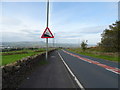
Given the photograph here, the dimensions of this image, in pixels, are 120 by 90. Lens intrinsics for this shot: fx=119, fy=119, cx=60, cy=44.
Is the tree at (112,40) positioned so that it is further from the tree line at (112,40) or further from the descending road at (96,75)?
the descending road at (96,75)

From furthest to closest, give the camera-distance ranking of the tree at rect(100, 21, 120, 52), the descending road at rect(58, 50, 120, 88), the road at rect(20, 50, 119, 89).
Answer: the tree at rect(100, 21, 120, 52) < the descending road at rect(58, 50, 120, 88) < the road at rect(20, 50, 119, 89)

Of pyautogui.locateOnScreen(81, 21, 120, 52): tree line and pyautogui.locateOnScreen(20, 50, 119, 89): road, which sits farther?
pyautogui.locateOnScreen(81, 21, 120, 52): tree line

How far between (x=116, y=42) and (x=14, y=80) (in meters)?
28.6

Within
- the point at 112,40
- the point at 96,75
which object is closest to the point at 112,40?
the point at 112,40

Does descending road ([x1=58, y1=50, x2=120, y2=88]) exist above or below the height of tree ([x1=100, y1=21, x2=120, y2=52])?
below

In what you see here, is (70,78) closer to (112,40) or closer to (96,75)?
(96,75)

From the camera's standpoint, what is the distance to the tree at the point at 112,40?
1141 inches

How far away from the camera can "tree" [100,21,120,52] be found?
29.0 m

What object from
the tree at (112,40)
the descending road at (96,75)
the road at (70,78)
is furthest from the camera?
the tree at (112,40)

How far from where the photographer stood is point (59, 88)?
5.11m

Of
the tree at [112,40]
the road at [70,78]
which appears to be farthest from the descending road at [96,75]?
the tree at [112,40]

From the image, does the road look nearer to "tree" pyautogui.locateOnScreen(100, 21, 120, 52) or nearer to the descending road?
the descending road

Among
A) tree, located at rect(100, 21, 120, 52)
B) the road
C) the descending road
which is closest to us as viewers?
the road

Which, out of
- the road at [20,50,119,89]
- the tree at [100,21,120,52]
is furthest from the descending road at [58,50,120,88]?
the tree at [100,21,120,52]
